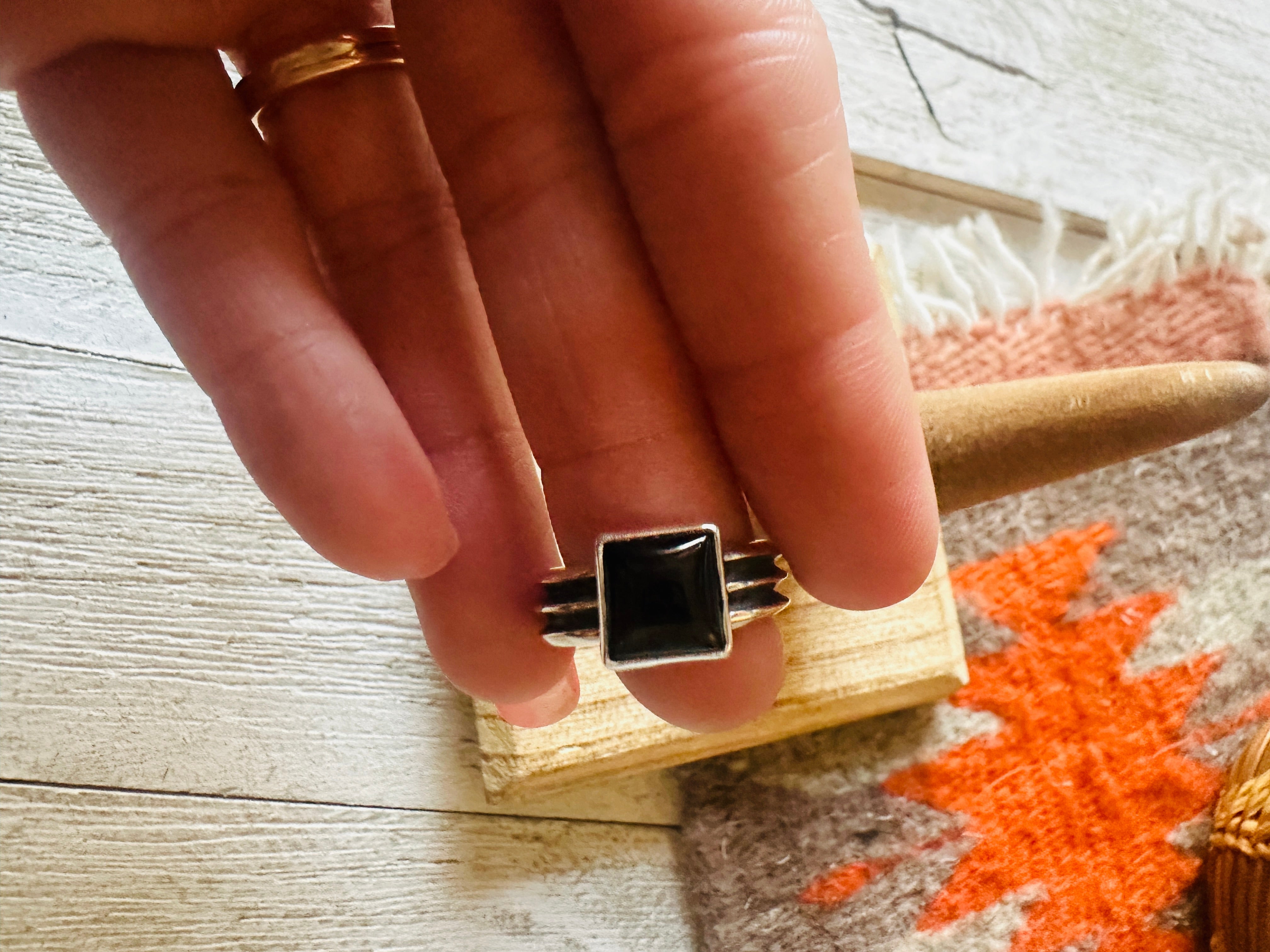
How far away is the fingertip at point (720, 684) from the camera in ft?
1.30

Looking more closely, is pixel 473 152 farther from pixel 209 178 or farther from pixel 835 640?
pixel 835 640

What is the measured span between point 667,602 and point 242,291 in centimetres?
21

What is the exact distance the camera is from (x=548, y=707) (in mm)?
492

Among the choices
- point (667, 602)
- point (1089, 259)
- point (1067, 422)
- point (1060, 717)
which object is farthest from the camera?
point (1089, 259)

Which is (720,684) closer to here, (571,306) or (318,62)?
(571,306)

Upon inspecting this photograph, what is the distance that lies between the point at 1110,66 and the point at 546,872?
747 millimetres

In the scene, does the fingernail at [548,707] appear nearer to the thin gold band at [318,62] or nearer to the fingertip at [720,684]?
the fingertip at [720,684]

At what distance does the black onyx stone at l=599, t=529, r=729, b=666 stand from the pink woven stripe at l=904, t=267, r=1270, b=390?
0.38m

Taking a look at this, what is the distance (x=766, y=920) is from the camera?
574 millimetres

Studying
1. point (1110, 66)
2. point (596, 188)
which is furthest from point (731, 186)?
point (1110, 66)

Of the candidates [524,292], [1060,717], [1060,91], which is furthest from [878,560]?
[1060,91]

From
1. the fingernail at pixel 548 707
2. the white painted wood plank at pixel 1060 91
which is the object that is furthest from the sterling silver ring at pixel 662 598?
the white painted wood plank at pixel 1060 91

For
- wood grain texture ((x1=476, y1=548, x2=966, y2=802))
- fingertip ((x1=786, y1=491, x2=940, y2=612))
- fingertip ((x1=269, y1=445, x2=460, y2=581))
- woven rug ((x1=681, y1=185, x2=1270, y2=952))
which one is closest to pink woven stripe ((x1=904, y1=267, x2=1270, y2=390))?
woven rug ((x1=681, y1=185, x2=1270, y2=952))

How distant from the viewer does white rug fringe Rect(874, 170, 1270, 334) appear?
0.70 m
